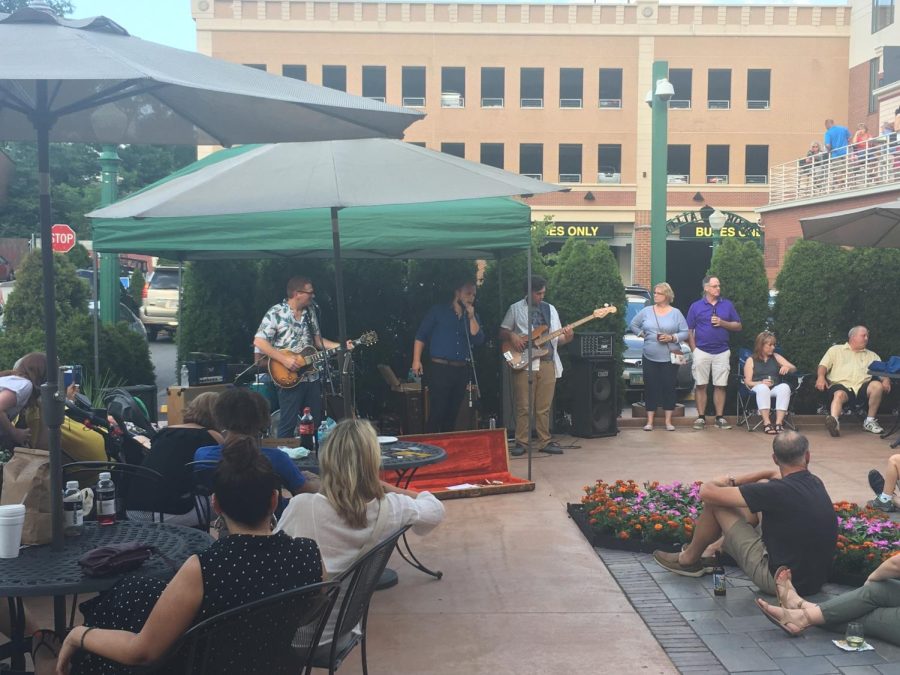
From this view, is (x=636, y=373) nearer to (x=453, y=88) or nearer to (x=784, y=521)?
(x=784, y=521)

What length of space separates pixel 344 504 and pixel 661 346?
766 centimetres

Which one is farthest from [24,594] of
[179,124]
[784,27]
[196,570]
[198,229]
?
[784,27]

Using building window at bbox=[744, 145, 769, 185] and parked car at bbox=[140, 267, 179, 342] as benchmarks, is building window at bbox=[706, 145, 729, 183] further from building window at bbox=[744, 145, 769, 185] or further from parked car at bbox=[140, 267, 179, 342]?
parked car at bbox=[140, 267, 179, 342]

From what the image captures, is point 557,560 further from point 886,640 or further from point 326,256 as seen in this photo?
point 326,256

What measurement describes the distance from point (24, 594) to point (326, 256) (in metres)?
7.60

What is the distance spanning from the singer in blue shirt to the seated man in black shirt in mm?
4290

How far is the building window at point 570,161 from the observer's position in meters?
41.7

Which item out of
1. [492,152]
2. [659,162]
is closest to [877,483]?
[659,162]

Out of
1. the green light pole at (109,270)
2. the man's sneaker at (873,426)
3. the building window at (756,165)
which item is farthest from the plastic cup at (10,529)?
the building window at (756,165)

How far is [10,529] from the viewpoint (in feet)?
11.1

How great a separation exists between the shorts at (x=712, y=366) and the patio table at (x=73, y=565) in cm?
841

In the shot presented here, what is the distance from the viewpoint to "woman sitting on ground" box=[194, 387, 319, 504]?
4508 millimetres

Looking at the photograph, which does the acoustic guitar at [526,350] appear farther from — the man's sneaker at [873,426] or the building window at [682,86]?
Answer: the building window at [682,86]

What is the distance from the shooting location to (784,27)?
41188 mm
